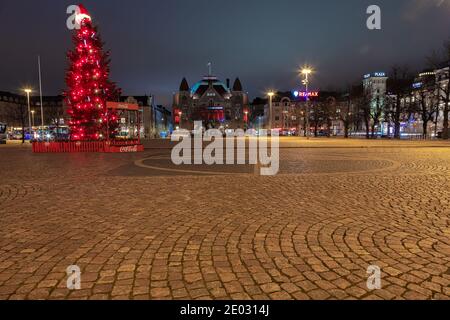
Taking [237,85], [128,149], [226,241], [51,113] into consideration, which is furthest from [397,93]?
[51,113]

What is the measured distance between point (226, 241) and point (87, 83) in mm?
24456

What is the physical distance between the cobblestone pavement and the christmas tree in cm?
1813

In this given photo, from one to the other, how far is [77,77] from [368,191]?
23.7 meters

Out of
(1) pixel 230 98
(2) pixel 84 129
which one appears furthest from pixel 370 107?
(1) pixel 230 98

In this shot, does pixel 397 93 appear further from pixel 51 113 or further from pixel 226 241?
pixel 51 113

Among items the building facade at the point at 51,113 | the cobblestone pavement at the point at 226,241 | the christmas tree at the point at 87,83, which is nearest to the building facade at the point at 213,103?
the building facade at the point at 51,113

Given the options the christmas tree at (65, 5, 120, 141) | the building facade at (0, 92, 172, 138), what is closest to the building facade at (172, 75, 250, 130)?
the building facade at (0, 92, 172, 138)

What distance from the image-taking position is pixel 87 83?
84.6ft

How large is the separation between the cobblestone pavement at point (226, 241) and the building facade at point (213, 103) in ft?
353

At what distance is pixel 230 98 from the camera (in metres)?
128

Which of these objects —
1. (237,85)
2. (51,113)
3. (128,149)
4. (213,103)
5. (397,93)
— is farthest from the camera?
(237,85)

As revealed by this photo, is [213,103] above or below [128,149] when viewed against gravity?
above
